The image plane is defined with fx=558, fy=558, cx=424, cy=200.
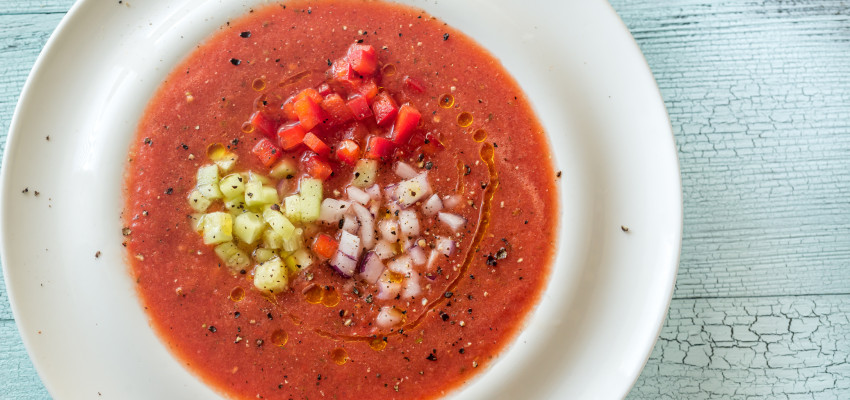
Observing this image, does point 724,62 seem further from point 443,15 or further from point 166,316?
point 166,316

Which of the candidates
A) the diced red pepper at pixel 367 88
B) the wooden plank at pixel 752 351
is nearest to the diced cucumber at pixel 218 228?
the diced red pepper at pixel 367 88

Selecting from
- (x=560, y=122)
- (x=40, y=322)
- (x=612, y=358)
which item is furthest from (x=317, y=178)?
(x=612, y=358)

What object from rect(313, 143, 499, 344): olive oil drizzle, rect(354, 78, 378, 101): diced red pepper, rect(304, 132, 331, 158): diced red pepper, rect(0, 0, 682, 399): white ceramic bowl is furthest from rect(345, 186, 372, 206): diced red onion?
rect(0, 0, 682, 399): white ceramic bowl

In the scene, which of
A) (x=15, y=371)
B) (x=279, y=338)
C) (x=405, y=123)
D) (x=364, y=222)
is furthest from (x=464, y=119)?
(x=15, y=371)

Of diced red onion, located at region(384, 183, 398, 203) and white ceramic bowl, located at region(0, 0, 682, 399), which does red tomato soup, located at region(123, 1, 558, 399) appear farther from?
white ceramic bowl, located at region(0, 0, 682, 399)

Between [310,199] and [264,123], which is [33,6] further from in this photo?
[310,199]

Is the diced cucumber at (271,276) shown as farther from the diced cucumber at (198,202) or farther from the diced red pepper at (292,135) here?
the diced red pepper at (292,135)
